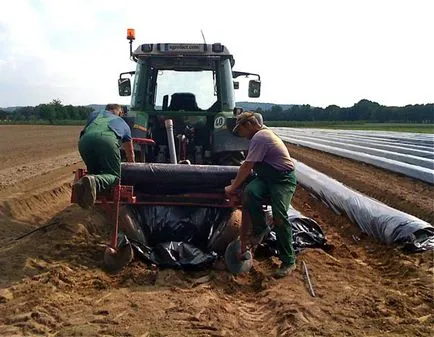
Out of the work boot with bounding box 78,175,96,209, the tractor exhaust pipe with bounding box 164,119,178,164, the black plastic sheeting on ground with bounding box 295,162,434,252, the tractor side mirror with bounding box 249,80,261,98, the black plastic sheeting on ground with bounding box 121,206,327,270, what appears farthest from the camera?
the tractor side mirror with bounding box 249,80,261,98

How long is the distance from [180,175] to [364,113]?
60.5m

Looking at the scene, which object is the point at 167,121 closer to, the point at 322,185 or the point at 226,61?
the point at 226,61

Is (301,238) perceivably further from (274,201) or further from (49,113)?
(49,113)

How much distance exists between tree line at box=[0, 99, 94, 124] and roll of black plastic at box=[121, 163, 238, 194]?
59.6 meters

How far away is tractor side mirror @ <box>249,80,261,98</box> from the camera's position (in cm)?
816

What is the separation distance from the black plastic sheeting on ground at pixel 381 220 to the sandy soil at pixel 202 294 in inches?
6.9

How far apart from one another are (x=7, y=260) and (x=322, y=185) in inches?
230

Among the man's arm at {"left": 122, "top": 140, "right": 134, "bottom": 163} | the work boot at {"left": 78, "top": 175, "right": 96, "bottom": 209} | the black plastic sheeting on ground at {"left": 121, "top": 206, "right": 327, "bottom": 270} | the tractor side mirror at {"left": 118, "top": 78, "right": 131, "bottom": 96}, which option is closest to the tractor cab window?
the tractor side mirror at {"left": 118, "top": 78, "right": 131, "bottom": 96}

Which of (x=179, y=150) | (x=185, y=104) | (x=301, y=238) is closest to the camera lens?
(x=301, y=238)

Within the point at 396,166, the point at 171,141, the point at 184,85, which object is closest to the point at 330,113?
the point at 396,166

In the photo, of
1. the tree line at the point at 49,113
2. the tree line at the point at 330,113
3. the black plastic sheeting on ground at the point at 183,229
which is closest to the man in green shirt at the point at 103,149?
the black plastic sheeting on ground at the point at 183,229

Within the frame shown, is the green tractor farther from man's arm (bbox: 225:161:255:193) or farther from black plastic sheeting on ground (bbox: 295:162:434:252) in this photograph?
black plastic sheeting on ground (bbox: 295:162:434:252)

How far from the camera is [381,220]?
21.6 feet

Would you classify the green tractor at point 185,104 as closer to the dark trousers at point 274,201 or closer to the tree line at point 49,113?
the dark trousers at point 274,201
